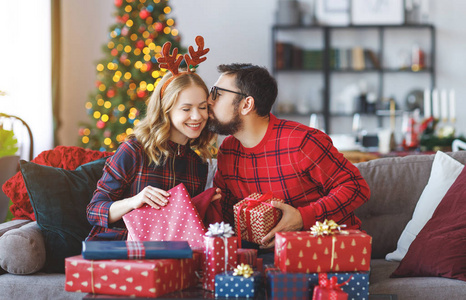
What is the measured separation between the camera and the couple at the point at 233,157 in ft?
6.05

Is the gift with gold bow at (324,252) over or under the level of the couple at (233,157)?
under

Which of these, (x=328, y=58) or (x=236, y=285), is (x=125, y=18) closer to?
(x=328, y=58)

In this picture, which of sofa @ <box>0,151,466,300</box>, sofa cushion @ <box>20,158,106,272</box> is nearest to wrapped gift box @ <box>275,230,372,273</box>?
sofa @ <box>0,151,466,300</box>

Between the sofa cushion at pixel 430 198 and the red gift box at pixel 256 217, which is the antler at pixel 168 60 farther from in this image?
the sofa cushion at pixel 430 198

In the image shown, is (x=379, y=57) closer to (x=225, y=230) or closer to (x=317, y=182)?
(x=317, y=182)

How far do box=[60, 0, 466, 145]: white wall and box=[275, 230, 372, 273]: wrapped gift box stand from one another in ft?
15.3

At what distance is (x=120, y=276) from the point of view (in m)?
1.29

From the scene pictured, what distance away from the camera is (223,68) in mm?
2006

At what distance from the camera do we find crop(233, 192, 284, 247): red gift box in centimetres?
166

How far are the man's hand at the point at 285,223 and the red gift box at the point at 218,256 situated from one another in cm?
33

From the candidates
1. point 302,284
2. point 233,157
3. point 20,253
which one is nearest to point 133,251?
point 302,284

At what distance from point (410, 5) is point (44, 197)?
5.29 m

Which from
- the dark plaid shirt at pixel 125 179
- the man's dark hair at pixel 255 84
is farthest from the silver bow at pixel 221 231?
the man's dark hair at pixel 255 84

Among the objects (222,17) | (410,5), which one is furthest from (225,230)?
(410,5)
